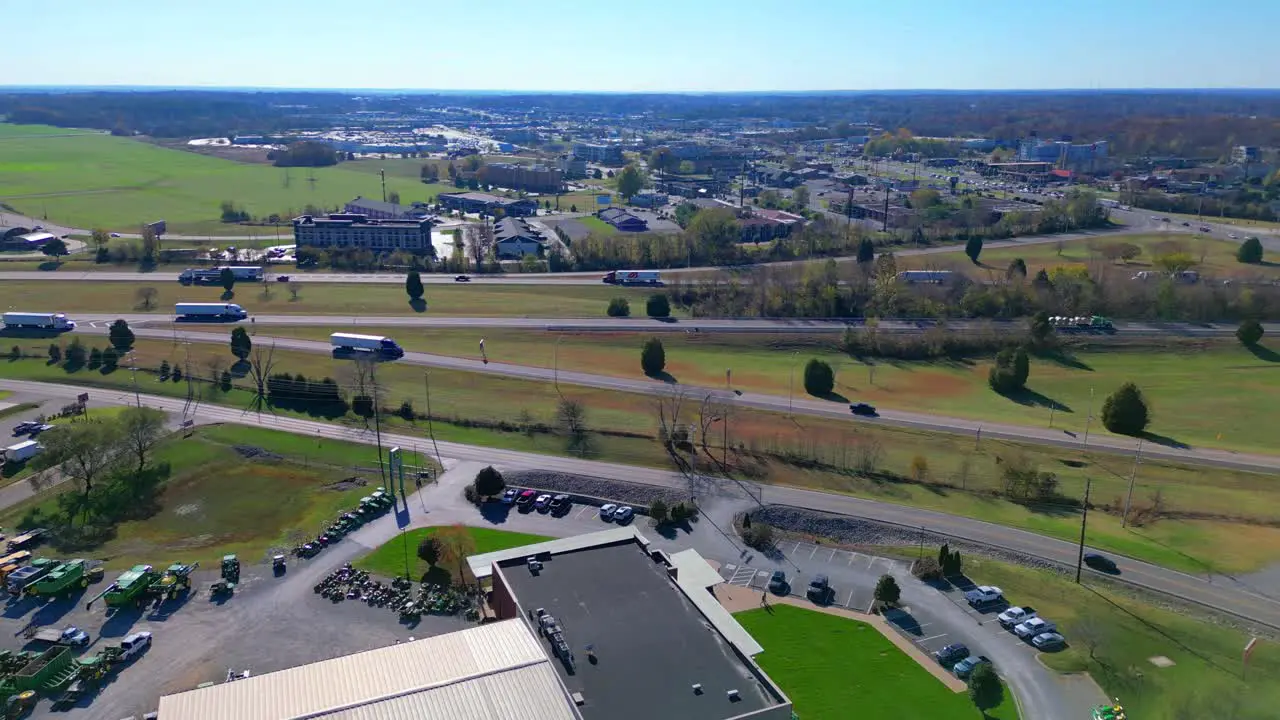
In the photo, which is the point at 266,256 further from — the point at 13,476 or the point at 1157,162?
the point at 1157,162

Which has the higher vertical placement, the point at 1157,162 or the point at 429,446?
the point at 1157,162

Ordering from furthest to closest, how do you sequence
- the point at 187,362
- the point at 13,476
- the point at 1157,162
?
the point at 1157,162, the point at 187,362, the point at 13,476

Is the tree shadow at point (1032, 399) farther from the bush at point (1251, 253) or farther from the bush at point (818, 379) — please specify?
the bush at point (1251, 253)

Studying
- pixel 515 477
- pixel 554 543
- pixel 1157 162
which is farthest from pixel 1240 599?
pixel 1157 162

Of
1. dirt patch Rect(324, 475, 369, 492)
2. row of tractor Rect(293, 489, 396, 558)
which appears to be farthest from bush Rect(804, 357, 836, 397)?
dirt patch Rect(324, 475, 369, 492)

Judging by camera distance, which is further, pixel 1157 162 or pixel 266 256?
pixel 1157 162

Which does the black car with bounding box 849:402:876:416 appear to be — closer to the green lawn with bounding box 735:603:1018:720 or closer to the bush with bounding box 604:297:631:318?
the green lawn with bounding box 735:603:1018:720

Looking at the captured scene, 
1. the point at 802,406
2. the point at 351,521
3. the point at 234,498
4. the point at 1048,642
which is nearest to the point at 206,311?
the point at 234,498
